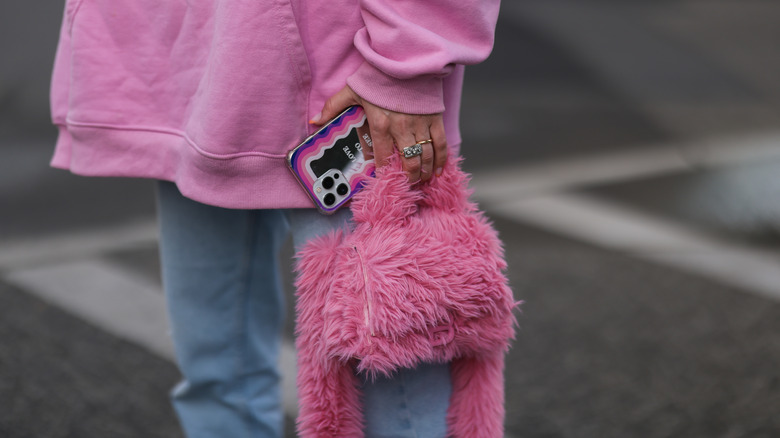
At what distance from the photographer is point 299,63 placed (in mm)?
1089

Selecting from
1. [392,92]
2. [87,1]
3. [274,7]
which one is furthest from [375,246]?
[87,1]

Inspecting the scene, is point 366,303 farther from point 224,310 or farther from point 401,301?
point 224,310

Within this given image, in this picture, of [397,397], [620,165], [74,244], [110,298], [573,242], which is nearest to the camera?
[397,397]

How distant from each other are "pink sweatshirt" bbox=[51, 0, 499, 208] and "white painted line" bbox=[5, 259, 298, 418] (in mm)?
Result: 1126

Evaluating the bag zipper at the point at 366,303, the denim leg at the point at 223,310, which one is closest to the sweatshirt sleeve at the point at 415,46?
the bag zipper at the point at 366,303

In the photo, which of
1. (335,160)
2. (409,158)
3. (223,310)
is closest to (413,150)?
(409,158)

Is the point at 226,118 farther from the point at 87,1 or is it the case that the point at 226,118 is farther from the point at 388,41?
the point at 87,1

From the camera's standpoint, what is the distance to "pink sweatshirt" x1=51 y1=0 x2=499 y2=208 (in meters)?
1.06

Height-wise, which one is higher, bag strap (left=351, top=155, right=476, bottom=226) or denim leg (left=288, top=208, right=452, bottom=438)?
bag strap (left=351, top=155, right=476, bottom=226)

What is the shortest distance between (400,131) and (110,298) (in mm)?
1941

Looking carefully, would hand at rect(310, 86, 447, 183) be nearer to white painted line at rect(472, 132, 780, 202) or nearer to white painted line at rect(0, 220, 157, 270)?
white painted line at rect(0, 220, 157, 270)

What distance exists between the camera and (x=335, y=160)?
1117mm

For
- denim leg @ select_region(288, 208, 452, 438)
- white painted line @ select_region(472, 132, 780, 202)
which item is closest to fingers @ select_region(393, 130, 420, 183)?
denim leg @ select_region(288, 208, 452, 438)

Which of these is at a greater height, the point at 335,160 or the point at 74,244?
the point at 335,160
